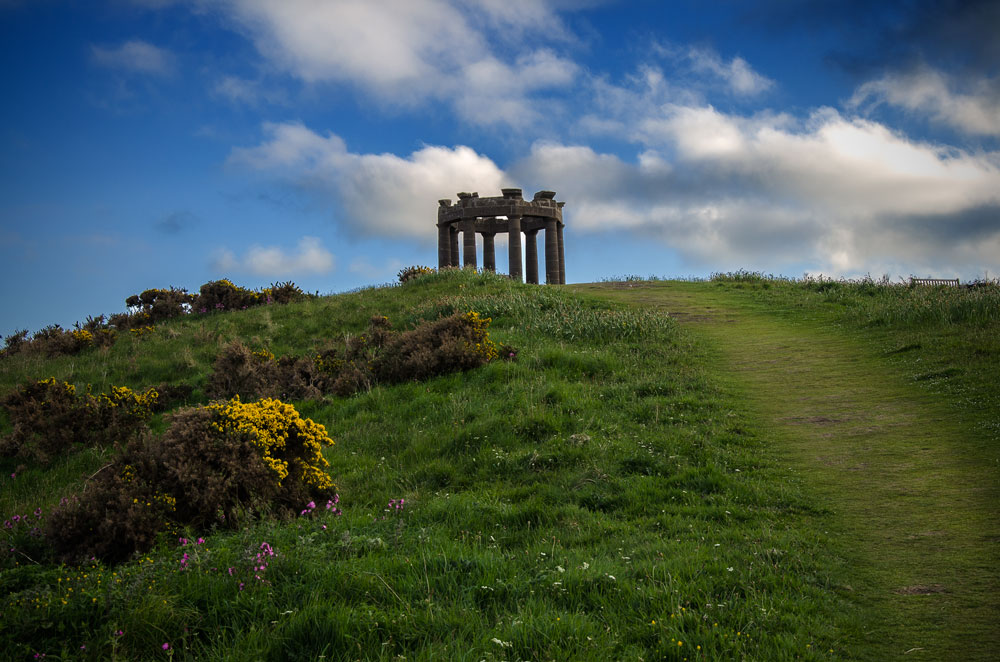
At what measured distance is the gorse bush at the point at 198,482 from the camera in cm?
655

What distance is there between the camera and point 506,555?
619 cm

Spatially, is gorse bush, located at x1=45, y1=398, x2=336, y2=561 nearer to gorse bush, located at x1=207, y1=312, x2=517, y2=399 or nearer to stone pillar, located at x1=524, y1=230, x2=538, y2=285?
gorse bush, located at x1=207, y1=312, x2=517, y2=399

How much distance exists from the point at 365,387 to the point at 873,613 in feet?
32.7

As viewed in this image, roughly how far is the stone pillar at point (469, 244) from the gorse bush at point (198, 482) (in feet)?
88.0

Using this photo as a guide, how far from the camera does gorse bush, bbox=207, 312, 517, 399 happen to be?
43.5 feet

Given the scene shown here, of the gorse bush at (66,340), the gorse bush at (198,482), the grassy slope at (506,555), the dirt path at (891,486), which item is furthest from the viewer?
the gorse bush at (66,340)

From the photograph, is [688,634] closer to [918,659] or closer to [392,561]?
[918,659]

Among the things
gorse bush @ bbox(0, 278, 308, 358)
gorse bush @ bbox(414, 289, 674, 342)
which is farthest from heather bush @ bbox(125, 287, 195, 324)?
gorse bush @ bbox(414, 289, 674, 342)

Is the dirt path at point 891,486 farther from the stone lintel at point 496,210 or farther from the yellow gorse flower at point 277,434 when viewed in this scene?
the stone lintel at point 496,210

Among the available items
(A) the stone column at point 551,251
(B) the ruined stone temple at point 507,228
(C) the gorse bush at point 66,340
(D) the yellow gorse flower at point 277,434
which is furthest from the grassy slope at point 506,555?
(A) the stone column at point 551,251

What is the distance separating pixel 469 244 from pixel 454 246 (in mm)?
2755

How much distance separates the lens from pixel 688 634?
488cm

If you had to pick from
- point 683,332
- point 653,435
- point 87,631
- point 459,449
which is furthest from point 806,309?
point 87,631

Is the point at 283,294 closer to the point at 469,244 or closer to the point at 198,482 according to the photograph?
the point at 469,244
